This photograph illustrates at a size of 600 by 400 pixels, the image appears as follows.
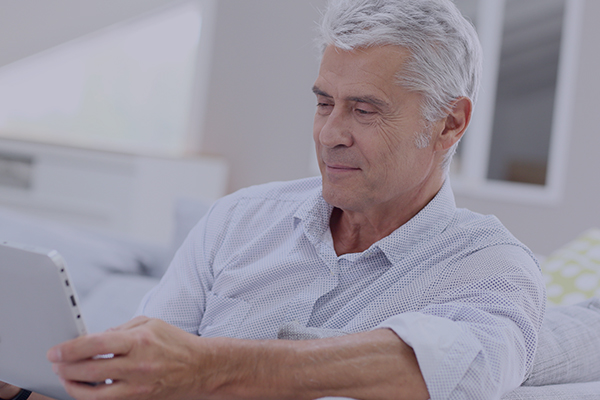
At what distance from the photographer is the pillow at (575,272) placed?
5.50ft

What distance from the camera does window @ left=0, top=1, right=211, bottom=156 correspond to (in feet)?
15.3

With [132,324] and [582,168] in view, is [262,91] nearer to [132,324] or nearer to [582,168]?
[582,168]

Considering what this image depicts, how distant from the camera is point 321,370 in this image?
0.81 m

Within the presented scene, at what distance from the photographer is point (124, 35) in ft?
15.8

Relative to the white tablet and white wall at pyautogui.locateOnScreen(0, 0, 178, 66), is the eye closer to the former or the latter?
the white tablet

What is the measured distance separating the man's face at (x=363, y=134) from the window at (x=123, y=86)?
363 cm

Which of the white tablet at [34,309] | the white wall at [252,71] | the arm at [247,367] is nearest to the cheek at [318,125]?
the arm at [247,367]

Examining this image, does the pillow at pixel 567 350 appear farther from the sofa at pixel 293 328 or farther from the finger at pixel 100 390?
the finger at pixel 100 390

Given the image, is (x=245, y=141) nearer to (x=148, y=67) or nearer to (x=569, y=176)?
(x=148, y=67)

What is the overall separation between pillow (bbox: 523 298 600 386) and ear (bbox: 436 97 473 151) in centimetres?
42

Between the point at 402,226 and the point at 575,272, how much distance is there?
0.86 m

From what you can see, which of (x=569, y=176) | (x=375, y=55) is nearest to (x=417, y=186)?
(x=375, y=55)

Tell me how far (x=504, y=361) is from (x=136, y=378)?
51 centimetres

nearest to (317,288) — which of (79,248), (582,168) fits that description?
(79,248)
